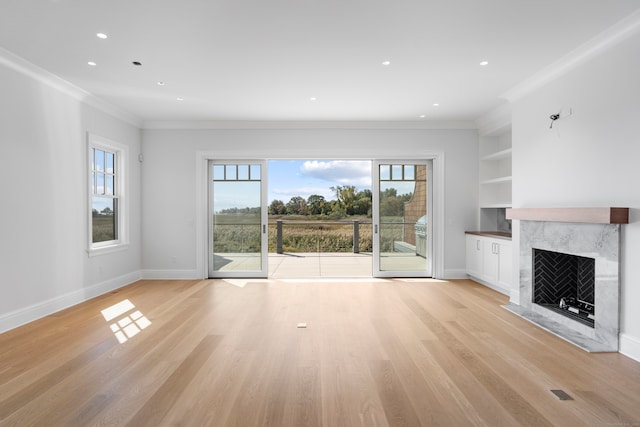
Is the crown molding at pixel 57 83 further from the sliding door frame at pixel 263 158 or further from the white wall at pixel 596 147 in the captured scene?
the white wall at pixel 596 147

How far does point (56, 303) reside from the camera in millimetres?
4031

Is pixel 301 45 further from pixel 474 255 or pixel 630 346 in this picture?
pixel 474 255

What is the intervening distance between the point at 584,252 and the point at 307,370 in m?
2.81

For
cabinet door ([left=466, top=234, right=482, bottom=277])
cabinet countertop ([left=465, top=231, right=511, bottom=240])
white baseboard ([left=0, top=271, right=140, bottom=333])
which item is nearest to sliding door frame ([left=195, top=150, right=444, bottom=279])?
cabinet door ([left=466, top=234, right=482, bottom=277])

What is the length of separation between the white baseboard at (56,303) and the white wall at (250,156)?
2.59ft

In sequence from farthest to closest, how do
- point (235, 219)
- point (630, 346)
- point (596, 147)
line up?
point (235, 219), point (596, 147), point (630, 346)

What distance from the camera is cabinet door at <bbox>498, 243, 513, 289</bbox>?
15.4 ft

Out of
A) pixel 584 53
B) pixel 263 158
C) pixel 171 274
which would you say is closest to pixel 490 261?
pixel 584 53

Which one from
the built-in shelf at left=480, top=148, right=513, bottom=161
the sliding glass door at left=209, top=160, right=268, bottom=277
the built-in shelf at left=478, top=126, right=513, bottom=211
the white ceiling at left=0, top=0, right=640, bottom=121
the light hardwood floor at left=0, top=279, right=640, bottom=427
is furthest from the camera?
the sliding glass door at left=209, top=160, right=268, bottom=277

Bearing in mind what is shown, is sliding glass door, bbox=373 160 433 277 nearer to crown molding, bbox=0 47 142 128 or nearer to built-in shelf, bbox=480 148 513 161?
built-in shelf, bbox=480 148 513 161

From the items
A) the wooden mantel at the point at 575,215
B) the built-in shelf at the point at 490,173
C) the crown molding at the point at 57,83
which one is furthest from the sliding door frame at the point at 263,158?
the wooden mantel at the point at 575,215

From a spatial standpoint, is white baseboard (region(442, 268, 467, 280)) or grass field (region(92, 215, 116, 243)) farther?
white baseboard (region(442, 268, 467, 280))

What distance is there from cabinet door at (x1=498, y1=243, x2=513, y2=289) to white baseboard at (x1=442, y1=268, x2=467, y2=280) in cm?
101

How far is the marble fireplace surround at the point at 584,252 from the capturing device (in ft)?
9.52
